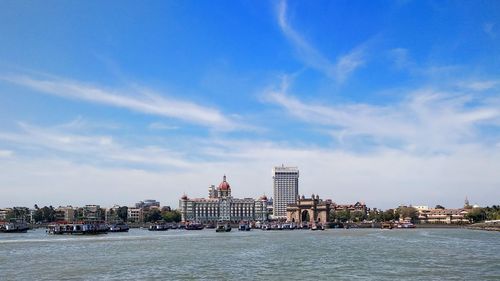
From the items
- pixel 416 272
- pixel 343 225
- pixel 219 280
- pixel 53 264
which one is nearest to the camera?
pixel 219 280

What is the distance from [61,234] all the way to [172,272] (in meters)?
80.9

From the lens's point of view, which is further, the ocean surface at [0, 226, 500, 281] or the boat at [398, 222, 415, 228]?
the boat at [398, 222, 415, 228]

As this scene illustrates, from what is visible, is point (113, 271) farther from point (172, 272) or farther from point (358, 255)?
point (358, 255)

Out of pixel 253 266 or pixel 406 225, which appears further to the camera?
pixel 406 225

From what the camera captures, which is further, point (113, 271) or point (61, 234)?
point (61, 234)

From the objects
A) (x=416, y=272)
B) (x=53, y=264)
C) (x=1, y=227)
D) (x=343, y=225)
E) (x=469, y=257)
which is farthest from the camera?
(x=343, y=225)

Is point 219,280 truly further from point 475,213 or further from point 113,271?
point 475,213

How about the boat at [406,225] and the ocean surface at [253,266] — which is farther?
the boat at [406,225]

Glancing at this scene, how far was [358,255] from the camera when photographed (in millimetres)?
54406

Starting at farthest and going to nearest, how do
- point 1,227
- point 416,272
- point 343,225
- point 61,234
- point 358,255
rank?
point 343,225, point 1,227, point 61,234, point 358,255, point 416,272

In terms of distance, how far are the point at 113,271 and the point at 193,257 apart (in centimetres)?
1318

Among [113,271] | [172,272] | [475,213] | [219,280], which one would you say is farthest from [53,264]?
[475,213]

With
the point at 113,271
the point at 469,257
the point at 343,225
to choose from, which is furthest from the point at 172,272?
the point at 343,225

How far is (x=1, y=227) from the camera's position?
143125 millimetres
